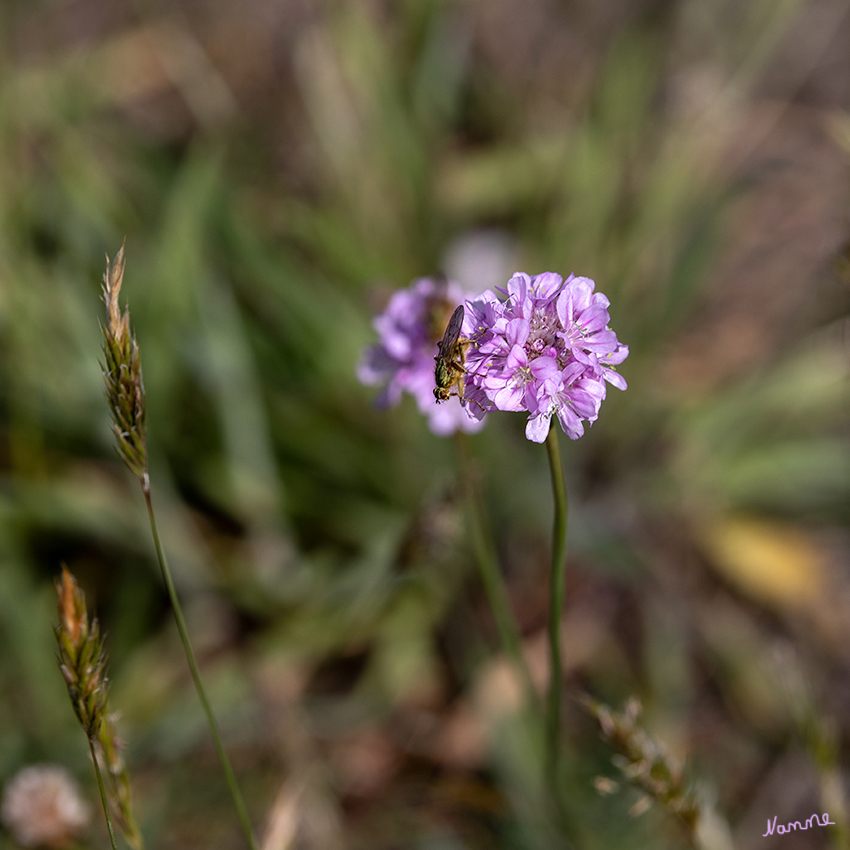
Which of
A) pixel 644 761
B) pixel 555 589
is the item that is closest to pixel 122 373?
pixel 555 589

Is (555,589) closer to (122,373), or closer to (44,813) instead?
(122,373)

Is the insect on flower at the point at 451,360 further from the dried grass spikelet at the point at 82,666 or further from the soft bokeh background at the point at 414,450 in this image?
the soft bokeh background at the point at 414,450

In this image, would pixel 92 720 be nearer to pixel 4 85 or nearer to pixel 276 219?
pixel 276 219

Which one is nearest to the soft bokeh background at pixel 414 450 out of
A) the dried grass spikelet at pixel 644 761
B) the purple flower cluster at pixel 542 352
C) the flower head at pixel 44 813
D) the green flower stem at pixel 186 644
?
the flower head at pixel 44 813

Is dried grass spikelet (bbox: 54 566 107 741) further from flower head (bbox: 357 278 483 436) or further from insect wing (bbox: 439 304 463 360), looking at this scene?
flower head (bbox: 357 278 483 436)

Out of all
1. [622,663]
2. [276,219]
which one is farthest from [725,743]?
[276,219]

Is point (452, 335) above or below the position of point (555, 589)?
above
